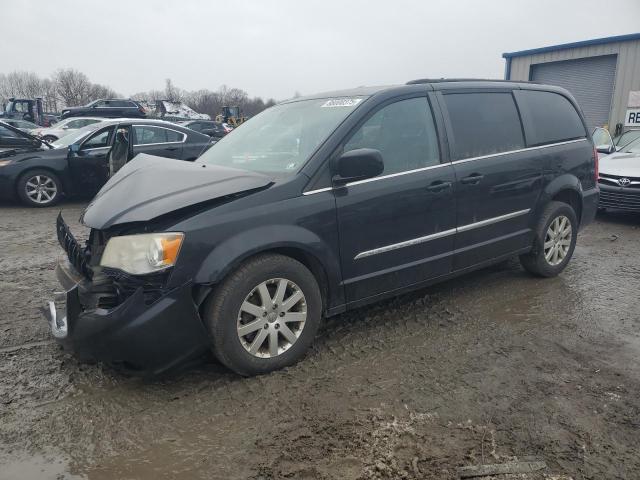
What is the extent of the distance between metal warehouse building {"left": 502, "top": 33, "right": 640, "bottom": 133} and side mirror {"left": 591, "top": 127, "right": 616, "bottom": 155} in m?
5.69

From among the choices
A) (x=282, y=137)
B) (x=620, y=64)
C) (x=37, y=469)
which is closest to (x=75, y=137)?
(x=282, y=137)

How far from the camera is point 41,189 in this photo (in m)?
8.88

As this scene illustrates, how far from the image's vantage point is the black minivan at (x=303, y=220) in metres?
2.78

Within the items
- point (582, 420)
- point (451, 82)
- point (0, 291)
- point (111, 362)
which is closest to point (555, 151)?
point (451, 82)

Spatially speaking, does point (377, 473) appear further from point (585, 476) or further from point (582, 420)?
point (582, 420)

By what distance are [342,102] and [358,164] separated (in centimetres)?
75

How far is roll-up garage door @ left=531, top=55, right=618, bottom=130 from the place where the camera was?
16.2 metres

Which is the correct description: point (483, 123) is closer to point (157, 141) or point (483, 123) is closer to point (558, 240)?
point (558, 240)

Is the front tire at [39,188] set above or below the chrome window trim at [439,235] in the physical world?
above

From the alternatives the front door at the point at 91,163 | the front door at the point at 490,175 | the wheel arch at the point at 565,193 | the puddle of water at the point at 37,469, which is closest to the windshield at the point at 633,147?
the wheel arch at the point at 565,193

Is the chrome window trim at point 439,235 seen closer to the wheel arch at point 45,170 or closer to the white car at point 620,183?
the white car at point 620,183

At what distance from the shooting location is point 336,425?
2613 millimetres

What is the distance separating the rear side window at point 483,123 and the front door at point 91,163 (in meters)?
Result: 6.83

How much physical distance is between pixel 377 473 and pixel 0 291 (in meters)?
4.04
